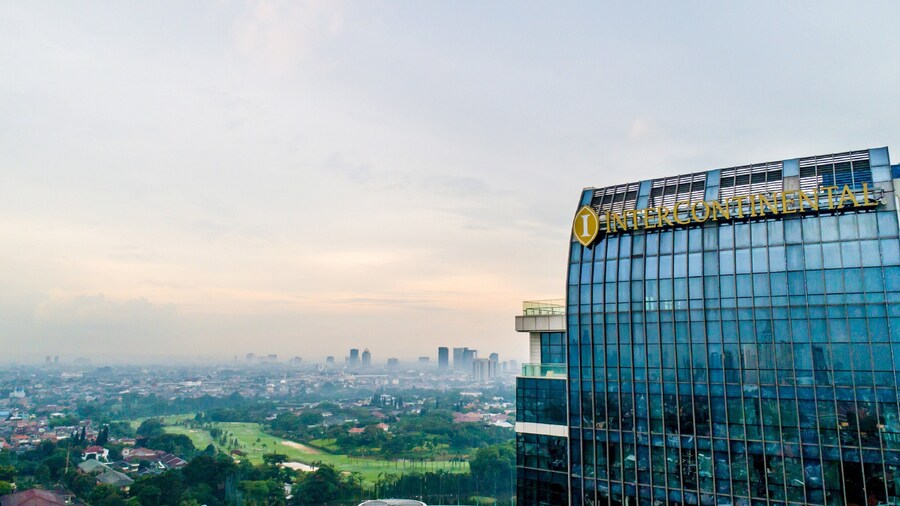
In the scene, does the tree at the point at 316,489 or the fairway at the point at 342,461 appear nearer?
the tree at the point at 316,489

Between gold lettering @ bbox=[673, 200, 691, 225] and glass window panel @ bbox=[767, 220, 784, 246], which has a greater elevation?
gold lettering @ bbox=[673, 200, 691, 225]

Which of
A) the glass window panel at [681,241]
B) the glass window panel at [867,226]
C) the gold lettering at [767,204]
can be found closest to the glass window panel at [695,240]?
the glass window panel at [681,241]

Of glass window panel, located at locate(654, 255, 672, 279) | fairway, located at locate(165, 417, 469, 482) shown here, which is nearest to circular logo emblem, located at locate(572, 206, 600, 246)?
glass window panel, located at locate(654, 255, 672, 279)

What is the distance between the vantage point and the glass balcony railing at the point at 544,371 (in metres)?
39.3

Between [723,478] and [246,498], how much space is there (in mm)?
104126

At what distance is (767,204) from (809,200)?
2.08 metres

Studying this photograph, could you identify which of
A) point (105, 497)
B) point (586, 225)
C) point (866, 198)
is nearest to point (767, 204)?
point (866, 198)

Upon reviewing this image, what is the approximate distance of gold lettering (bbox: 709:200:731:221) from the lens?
34.1 meters

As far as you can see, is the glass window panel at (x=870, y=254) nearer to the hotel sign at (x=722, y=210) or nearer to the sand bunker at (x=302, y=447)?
the hotel sign at (x=722, y=210)

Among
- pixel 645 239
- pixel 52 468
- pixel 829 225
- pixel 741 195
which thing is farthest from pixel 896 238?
pixel 52 468

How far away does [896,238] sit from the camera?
2948 cm

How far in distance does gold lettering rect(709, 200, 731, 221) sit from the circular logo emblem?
24.7 feet

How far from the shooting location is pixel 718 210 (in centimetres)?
3444

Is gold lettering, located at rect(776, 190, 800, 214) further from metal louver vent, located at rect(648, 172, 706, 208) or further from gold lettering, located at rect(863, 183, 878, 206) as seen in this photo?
metal louver vent, located at rect(648, 172, 706, 208)
